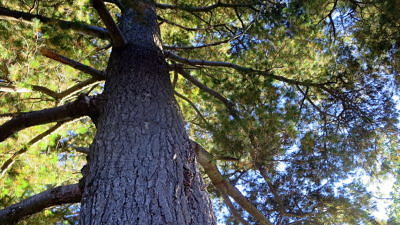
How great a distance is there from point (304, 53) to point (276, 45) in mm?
485

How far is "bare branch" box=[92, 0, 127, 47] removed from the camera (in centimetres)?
258

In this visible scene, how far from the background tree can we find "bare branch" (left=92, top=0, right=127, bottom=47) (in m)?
0.01

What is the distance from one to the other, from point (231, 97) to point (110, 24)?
5.37 ft

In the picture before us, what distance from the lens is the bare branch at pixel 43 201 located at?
2271mm

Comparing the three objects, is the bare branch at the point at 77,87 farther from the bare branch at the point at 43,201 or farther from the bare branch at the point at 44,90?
the bare branch at the point at 43,201

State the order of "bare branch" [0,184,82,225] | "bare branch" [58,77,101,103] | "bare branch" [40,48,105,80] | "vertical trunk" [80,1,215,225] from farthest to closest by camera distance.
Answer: "bare branch" [58,77,101,103], "bare branch" [40,48,105,80], "bare branch" [0,184,82,225], "vertical trunk" [80,1,215,225]

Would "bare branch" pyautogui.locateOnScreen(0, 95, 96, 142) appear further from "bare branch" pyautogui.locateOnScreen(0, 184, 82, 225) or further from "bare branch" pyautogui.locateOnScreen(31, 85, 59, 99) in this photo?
"bare branch" pyautogui.locateOnScreen(0, 184, 82, 225)

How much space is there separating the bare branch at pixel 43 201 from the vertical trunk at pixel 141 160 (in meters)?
0.35

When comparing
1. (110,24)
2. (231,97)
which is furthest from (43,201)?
(231,97)

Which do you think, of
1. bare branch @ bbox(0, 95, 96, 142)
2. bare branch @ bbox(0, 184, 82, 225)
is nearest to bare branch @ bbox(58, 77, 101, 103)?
bare branch @ bbox(0, 95, 96, 142)

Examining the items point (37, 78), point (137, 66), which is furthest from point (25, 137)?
point (137, 66)

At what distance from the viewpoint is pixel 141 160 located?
190 centimetres

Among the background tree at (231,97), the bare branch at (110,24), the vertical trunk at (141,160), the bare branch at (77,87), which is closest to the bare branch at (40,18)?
the background tree at (231,97)

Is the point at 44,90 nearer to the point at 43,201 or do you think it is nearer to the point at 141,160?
the point at 43,201
